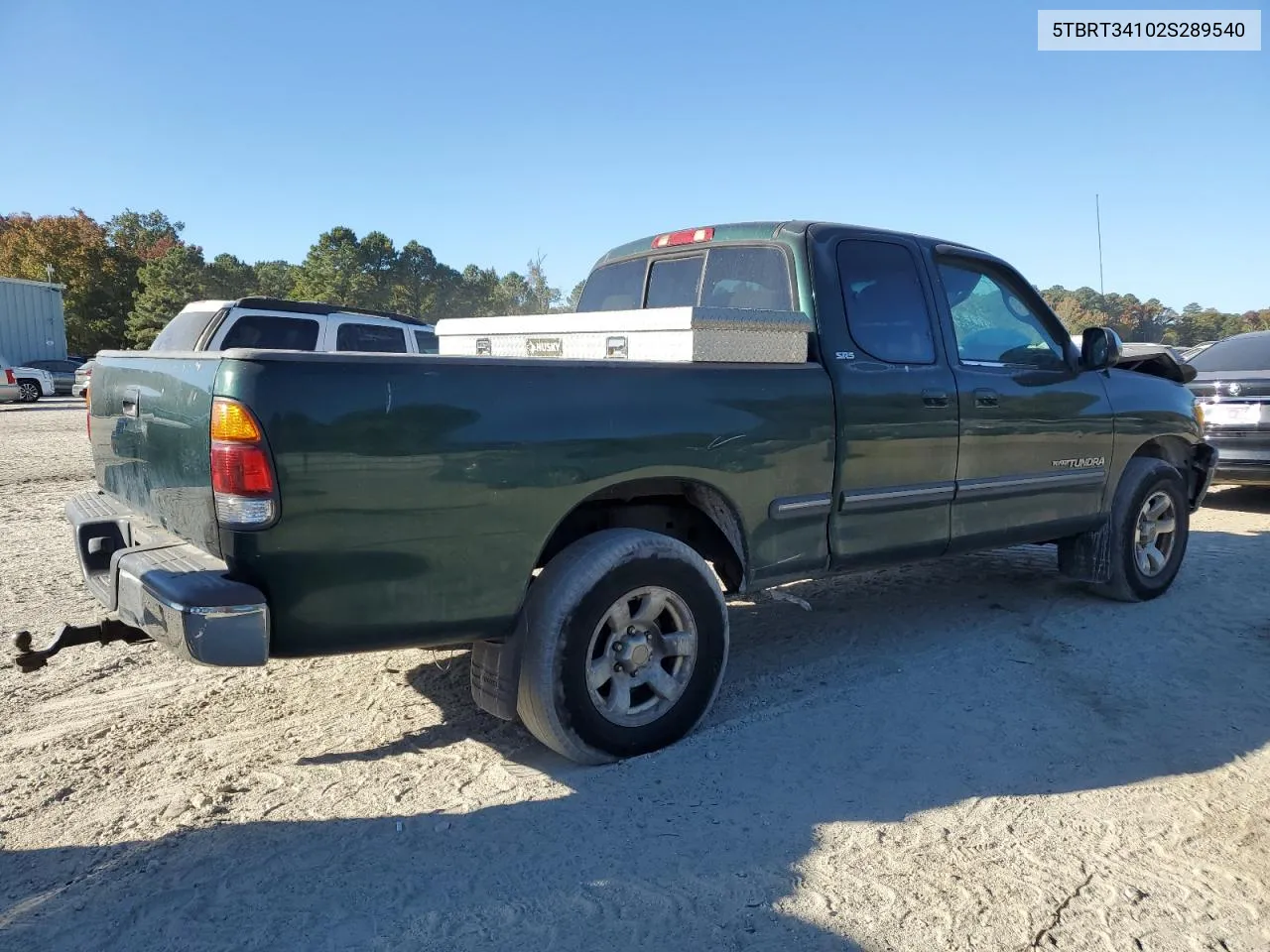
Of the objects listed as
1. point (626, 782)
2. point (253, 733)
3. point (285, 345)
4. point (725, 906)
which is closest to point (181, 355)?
point (253, 733)

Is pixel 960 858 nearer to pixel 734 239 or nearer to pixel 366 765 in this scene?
pixel 366 765

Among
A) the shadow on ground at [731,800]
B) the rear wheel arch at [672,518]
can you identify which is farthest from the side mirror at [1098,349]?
the rear wheel arch at [672,518]

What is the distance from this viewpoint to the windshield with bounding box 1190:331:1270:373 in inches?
364

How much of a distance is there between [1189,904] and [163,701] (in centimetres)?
388

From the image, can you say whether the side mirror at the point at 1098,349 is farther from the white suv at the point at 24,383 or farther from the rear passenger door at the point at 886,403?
the white suv at the point at 24,383

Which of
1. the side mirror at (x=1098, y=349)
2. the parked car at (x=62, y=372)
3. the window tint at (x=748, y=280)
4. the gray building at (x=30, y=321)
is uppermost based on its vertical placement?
the gray building at (x=30, y=321)

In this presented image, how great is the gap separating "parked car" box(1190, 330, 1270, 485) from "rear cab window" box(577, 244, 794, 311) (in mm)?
5891

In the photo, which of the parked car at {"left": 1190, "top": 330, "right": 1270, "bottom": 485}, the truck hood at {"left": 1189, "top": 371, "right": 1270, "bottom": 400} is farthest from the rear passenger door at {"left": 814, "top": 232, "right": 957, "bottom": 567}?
the truck hood at {"left": 1189, "top": 371, "right": 1270, "bottom": 400}

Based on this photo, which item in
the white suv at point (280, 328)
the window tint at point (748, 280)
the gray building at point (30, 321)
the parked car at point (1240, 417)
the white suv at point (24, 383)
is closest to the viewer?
the window tint at point (748, 280)

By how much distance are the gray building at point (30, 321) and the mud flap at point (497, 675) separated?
34869 mm

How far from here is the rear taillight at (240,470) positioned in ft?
8.77

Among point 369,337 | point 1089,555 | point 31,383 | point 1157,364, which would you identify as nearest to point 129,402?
point 1089,555

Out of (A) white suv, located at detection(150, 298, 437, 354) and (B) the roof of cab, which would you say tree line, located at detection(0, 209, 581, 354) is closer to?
(A) white suv, located at detection(150, 298, 437, 354)

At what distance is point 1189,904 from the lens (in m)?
2.64
